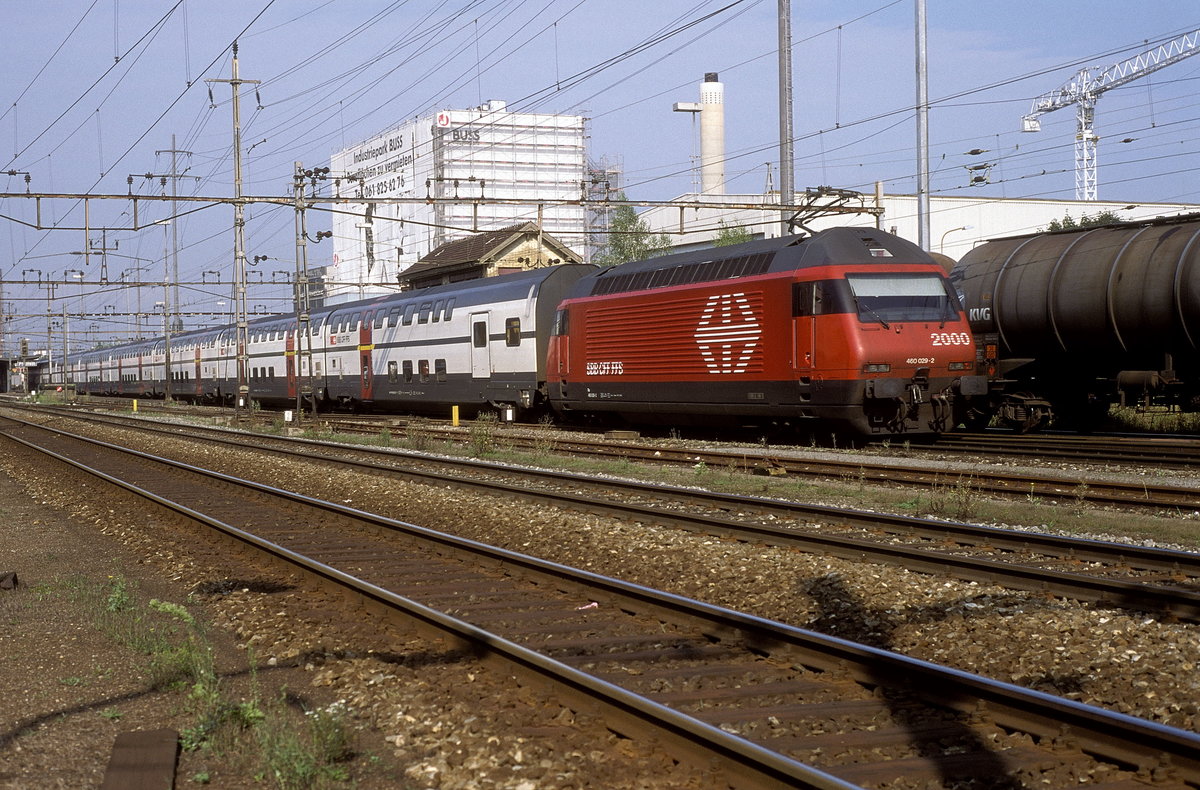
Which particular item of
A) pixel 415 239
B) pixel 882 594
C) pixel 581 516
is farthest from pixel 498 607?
pixel 415 239

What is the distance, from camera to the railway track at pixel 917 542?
820 cm

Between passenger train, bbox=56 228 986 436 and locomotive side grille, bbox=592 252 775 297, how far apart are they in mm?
38

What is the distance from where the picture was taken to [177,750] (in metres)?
5.37

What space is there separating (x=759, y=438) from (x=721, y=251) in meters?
3.76

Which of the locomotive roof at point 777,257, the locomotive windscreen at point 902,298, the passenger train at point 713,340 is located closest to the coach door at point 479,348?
the passenger train at point 713,340

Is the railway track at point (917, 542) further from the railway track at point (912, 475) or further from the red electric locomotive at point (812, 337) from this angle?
the red electric locomotive at point (812, 337)

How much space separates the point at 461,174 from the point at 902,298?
115 meters

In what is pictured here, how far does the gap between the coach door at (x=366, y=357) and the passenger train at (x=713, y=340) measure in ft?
4.73

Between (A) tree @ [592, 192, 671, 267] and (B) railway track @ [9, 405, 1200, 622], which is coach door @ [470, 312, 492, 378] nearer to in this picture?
(B) railway track @ [9, 405, 1200, 622]

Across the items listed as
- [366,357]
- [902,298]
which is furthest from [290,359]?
[902,298]

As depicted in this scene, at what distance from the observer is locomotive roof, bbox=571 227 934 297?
18.8m

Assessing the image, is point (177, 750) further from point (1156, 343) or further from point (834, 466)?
point (1156, 343)

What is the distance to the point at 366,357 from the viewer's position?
36.9 metres

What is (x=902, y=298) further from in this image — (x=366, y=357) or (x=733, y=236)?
(x=733, y=236)
